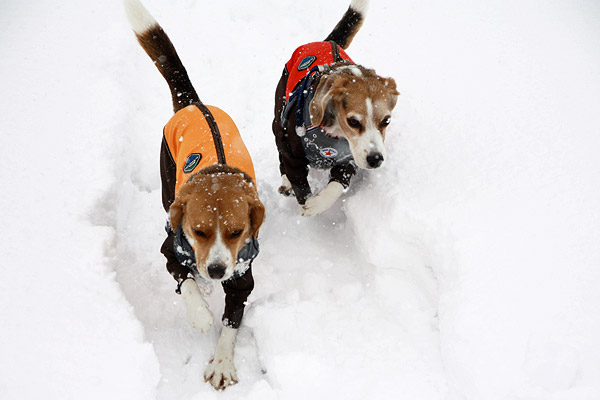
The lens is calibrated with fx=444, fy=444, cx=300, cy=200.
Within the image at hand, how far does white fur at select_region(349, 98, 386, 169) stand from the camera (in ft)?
9.81

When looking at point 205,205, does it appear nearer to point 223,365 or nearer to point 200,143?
point 200,143

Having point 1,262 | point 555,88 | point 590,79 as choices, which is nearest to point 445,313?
point 555,88

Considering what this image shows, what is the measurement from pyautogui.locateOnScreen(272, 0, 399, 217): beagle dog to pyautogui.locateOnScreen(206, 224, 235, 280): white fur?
1.14 m

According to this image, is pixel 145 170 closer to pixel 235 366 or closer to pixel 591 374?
pixel 235 366

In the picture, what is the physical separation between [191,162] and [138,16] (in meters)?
1.29

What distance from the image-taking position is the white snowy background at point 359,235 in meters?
2.46

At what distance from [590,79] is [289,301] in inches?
122

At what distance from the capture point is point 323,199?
3525mm

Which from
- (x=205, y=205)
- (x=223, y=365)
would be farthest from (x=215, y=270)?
(x=223, y=365)

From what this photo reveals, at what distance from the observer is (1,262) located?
2.79 meters

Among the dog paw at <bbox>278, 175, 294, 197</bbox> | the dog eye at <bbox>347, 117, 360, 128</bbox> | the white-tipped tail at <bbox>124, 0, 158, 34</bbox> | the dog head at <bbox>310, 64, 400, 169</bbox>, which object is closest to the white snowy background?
the dog paw at <bbox>278, 175, 294, 197</bbox>

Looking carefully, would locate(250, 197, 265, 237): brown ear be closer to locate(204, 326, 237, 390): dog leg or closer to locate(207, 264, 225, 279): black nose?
locate(207, 264, 225, 279): black nose

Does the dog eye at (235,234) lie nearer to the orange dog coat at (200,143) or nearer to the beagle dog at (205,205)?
the beagle dog at (205,205)

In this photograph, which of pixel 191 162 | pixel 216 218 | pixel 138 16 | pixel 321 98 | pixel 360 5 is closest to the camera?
pixel 216 218
